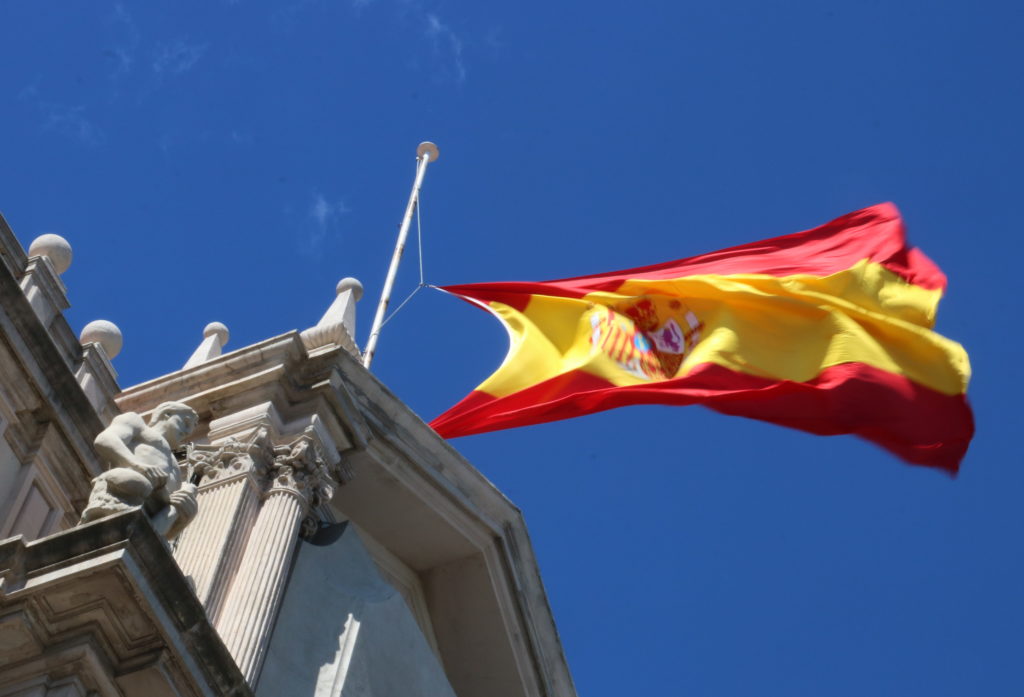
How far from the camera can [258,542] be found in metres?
19.2

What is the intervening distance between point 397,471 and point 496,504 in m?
1.57

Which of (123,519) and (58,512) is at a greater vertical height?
(58,512)

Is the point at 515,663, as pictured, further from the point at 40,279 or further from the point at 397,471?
the point at 40,279

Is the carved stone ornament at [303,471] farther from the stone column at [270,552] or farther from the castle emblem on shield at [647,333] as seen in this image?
the castle emblem on shield at [647,333]

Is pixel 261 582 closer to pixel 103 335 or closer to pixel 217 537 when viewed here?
pixel 217 537

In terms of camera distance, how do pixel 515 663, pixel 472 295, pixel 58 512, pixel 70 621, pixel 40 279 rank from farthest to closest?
pixel 472 295
pixel 515 663
pixel 40 279
pixel 58 512
pixel 70 621

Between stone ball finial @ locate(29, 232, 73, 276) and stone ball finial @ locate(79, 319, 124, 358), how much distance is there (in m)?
0.85

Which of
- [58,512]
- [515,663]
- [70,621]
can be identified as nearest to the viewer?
[70,621]

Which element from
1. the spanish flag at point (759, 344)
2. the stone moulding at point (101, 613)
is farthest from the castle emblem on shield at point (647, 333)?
the stone moulding at point (101, 613)

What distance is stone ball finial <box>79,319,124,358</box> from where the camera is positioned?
2325cm

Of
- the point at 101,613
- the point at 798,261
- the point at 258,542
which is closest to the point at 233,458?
the point at 258,542

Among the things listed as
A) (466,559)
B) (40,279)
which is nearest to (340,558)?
(466,559)

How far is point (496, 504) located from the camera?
899 inches

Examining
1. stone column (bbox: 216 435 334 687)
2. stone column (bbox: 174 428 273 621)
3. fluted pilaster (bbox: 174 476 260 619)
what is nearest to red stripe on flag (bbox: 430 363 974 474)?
stone column (bbox: 216 435 334 687)
